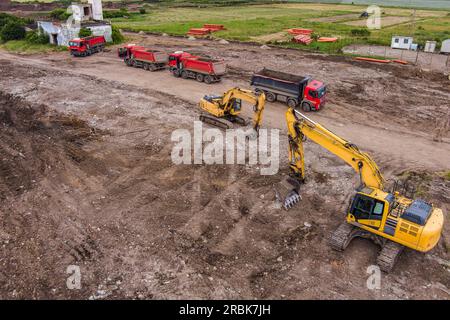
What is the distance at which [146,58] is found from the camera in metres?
34.0

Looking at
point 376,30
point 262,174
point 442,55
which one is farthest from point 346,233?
point 376,30

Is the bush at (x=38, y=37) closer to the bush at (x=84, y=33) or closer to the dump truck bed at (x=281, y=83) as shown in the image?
the bush at (x=84, y=33)

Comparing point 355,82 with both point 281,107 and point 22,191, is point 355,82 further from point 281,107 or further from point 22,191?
point 22,191

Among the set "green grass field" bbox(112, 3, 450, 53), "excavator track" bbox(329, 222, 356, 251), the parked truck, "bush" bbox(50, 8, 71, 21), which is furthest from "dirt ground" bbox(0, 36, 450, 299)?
"bush" bbox(50, 8, 71, 21)

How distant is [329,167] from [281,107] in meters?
8.68

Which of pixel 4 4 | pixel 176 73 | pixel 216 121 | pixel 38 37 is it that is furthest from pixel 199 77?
pixel 4 4

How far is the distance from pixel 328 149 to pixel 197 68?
19.0 metres

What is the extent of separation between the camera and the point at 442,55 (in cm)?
4128

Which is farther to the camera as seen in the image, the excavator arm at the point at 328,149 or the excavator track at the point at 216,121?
the excavator track at the point at 216,121

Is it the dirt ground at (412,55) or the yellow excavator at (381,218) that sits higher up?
the dirt ground at (412,55)

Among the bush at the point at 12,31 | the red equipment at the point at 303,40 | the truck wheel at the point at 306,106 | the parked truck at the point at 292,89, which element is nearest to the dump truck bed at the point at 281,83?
the parked truck at the point at 292,89

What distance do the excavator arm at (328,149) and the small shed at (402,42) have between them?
35276mm

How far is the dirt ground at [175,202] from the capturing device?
38.0 feet
